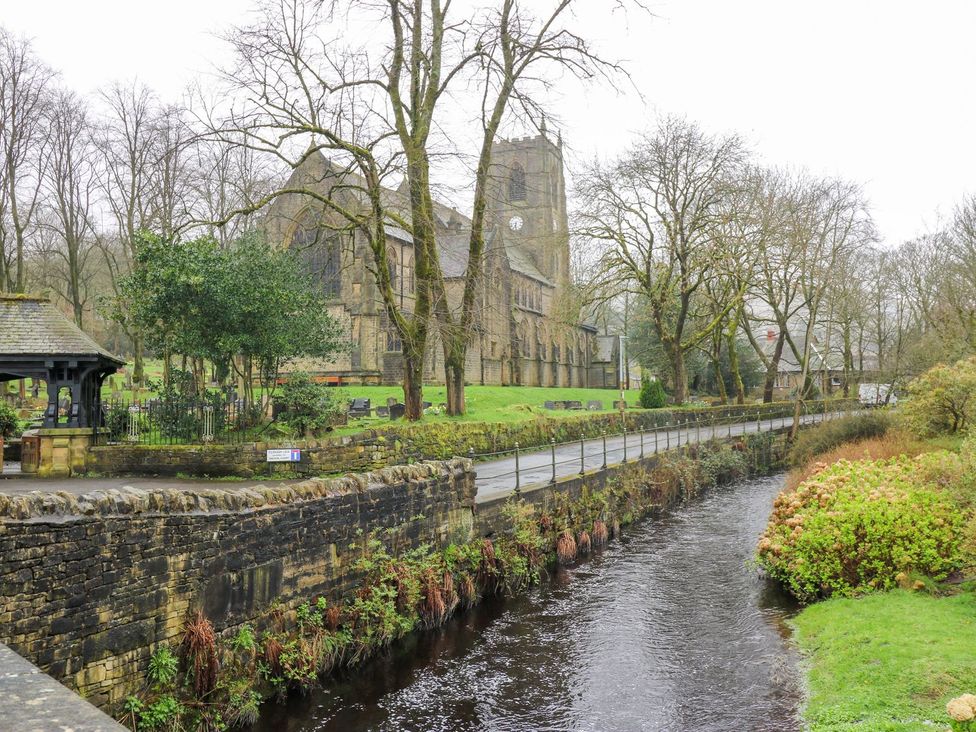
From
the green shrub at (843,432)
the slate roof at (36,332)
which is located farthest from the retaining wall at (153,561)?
the green shrub at (843,432)

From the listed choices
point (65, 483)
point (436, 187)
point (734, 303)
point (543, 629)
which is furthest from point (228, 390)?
point (734, 303)

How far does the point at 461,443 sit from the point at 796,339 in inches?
2292

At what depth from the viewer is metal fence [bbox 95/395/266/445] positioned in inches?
727

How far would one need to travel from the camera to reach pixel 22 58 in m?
26.4

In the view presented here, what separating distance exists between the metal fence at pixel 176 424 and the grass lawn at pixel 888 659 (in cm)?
1382

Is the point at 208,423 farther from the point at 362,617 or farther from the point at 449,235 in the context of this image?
the point at 449,235

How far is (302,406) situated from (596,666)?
1202 cm

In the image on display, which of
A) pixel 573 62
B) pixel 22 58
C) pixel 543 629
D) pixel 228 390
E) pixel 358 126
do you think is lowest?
pixel 543 629

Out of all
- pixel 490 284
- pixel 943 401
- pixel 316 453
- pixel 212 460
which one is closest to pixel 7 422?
pixel 212 460

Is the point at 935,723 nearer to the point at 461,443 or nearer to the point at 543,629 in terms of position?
the point at 543,629

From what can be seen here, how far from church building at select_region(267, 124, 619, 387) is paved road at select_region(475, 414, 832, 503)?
436 centimetres

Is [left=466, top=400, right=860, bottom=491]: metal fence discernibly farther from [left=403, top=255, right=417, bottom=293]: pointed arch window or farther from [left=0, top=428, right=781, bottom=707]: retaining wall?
[left=403, top=255, right=417, bottom=293]: pointed arch window

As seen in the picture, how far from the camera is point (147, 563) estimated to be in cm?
745

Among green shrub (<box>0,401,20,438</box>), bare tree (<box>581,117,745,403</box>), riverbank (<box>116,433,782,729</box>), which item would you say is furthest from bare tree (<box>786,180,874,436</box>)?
green shrub (<box>0,401,20,438</box>)
